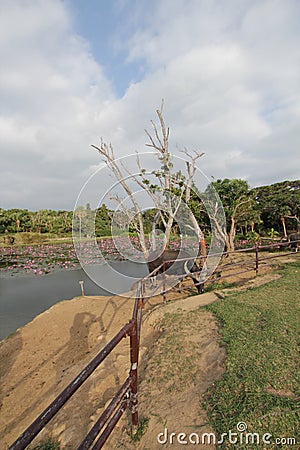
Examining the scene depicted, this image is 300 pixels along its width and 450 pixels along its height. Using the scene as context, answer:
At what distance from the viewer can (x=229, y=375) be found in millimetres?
2451

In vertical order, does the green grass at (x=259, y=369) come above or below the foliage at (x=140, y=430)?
above

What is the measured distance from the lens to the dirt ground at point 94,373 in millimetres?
2135

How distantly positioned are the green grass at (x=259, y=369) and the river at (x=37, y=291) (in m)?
3.56

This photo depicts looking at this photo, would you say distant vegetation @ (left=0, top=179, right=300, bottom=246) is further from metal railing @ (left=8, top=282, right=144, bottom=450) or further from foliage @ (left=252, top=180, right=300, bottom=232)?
metal railing @ (left=8, top=282, right=144, bottom=450)

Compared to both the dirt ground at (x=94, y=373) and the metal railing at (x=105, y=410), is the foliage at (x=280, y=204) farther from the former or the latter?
the metal railing at (x=105, y=410)

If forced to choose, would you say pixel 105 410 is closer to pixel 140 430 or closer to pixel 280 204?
pixel 140 430

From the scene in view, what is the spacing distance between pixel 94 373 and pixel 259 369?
6.23 ft

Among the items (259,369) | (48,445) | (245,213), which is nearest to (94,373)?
(48,445)

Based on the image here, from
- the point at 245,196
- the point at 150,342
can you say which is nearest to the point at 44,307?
the point at 150,342

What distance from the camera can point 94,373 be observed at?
3.11 m

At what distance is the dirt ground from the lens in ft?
7.00

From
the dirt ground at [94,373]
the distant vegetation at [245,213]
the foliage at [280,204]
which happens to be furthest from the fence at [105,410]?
the foliage at [280,204]

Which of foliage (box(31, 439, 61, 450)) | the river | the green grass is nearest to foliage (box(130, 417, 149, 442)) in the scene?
the green grass

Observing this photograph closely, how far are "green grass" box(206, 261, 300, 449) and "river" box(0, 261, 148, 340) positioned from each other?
3563mm
